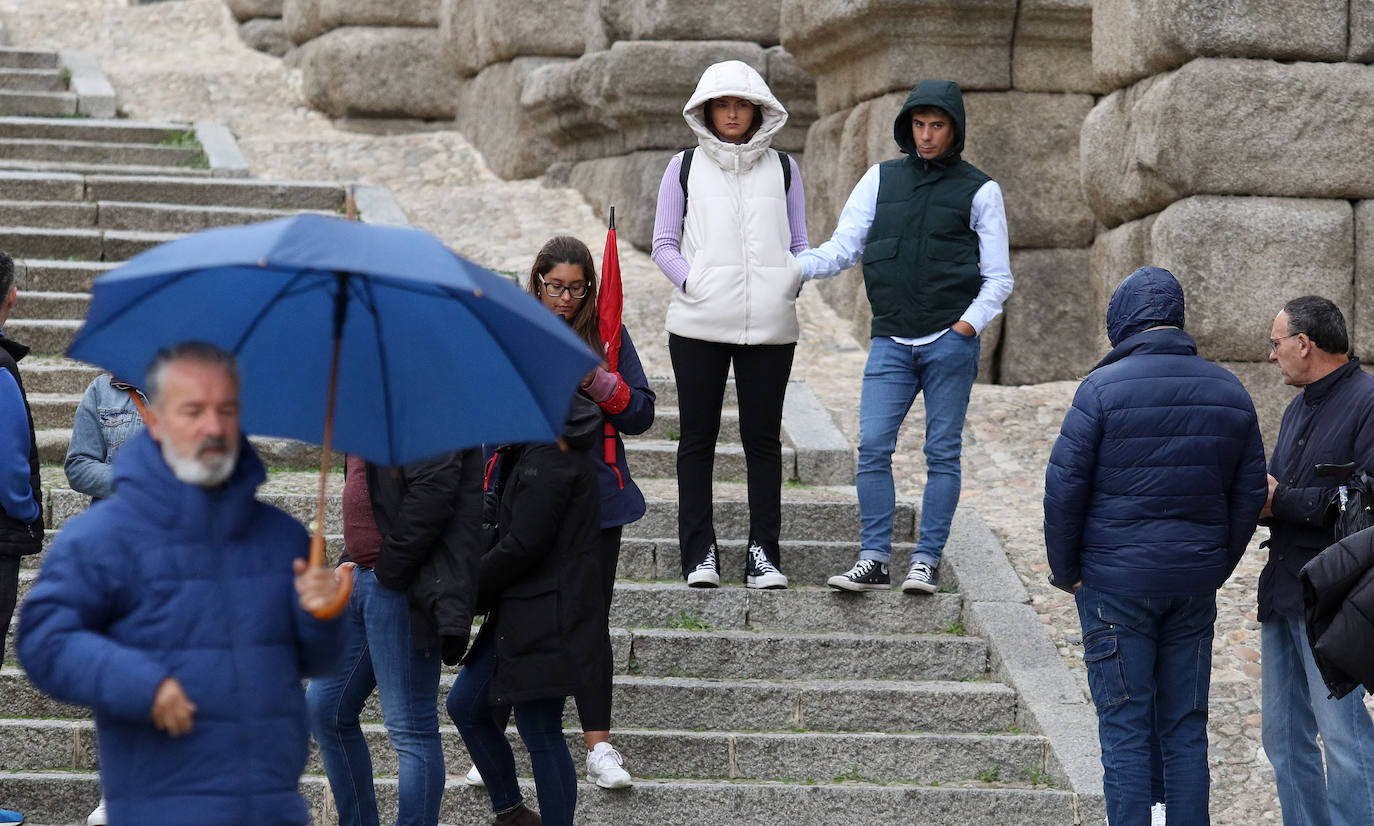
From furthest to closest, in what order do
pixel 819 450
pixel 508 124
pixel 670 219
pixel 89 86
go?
pixel 89 86
pixel 508 124
pixel 819 450
pixel 670 219

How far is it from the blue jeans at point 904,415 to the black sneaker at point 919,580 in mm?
125

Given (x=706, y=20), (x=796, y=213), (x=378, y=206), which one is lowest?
(x=378, y=206)

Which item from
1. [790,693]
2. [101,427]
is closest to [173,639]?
[101,427]

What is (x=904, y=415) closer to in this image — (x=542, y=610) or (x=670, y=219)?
(x=670, y=219)

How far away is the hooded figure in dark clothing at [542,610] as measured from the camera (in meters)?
4.79

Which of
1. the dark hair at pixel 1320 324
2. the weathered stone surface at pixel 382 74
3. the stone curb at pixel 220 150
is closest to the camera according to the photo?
the dark hair at pixel 1320 324

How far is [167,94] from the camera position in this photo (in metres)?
14.7

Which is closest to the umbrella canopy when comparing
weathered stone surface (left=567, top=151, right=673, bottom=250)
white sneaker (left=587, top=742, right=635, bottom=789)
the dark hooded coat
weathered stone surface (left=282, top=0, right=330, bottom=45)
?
the dark hooded coat

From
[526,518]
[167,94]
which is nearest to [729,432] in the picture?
[526,518]

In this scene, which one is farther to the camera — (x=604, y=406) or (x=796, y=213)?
(x=796, y=213)

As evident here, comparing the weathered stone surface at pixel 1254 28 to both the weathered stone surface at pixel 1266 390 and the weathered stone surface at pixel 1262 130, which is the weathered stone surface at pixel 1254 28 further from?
the weathered stone surface at pixel 1266 390

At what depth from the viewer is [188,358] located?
298 cm

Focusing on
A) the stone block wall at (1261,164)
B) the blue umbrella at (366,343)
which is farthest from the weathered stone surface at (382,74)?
the blue umbrella at (366,343)

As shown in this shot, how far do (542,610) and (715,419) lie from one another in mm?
1685
